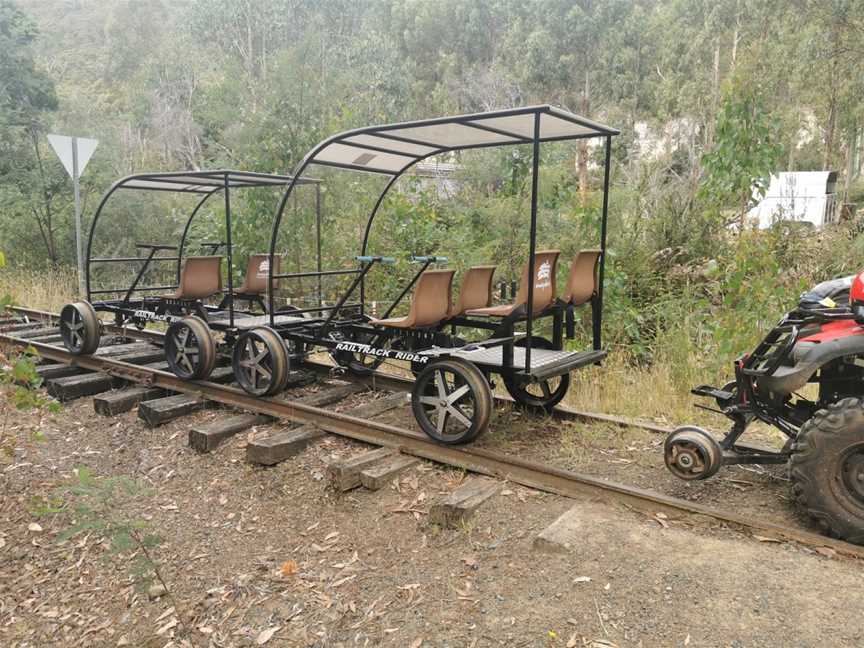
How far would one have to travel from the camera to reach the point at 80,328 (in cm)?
851

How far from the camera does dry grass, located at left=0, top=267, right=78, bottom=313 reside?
13221 millimetres

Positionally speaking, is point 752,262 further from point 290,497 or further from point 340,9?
point 340,9

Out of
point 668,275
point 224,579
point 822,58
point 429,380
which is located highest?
point 822,58

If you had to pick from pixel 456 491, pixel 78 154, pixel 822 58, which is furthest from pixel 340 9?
pixel 456 491

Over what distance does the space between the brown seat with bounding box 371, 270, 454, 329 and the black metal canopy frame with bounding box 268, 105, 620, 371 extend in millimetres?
860

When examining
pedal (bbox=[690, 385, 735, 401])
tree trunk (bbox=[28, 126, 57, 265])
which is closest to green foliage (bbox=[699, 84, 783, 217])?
pedal (bbox=[690, 385, 735, 401])

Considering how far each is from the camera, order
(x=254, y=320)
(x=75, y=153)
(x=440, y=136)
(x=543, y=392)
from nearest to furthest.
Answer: (x=440, y=136), (x=543, y=392), (x=254, y=320), (x=75, y=153)

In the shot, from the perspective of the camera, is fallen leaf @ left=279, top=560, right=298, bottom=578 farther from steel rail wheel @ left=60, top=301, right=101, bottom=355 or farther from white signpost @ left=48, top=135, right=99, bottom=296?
white signpost @ left=48, top=135, right=99, bottom=296

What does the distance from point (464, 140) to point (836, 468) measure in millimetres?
4137

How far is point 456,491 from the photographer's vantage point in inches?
187

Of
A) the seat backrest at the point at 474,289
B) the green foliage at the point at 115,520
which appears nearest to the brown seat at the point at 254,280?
the seat backrest at the point at 474,289

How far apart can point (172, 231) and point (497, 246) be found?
9.12 m

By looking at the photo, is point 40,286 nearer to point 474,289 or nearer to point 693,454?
point 474,289

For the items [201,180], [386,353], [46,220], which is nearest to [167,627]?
[386,353]
